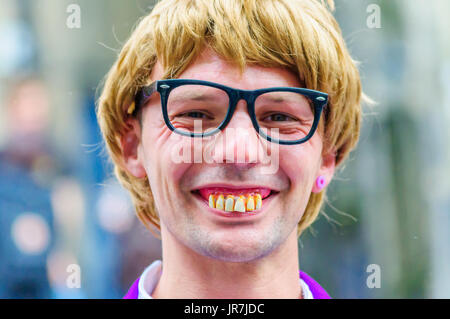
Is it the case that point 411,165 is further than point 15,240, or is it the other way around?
point 411,165

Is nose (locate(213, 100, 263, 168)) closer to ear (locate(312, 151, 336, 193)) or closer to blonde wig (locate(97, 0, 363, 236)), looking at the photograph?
blonde wig (locate(97, 0, 363, 236))

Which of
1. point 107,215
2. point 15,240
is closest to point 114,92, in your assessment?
point 15,240

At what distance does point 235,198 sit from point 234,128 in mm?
240

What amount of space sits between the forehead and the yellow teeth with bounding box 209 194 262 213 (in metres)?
0.38

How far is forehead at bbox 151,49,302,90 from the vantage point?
1773mm

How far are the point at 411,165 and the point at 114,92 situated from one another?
3640 millimetres

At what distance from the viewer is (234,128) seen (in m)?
1.75

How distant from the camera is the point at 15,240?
3951 mm

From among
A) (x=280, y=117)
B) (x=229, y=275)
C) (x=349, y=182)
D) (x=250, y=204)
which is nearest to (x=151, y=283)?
(x=229, y=275)

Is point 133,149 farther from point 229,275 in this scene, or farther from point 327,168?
point 327,168

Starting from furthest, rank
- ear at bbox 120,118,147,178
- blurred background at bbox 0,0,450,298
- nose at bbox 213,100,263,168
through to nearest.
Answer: blurred background at bbox 0,0,450,298, ear at bbox 120,118,147,178, nose at bbox 213,100,263,168

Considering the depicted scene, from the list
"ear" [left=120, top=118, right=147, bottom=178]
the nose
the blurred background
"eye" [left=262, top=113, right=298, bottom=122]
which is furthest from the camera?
the blurred background

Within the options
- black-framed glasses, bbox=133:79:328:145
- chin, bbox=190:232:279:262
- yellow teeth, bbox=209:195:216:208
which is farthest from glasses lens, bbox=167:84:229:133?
chin, bbox=190:232:279:262
